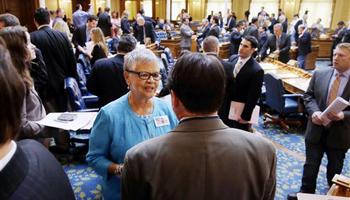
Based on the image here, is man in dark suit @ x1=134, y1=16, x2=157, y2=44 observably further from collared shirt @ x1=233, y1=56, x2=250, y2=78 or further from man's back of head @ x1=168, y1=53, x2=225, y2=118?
man's back of head @ x1=168, y1=53, x2=225, y2=118

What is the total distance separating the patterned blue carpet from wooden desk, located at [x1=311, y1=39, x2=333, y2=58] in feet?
27.9

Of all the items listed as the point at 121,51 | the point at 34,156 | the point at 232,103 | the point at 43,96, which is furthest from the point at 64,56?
the point at 34,156

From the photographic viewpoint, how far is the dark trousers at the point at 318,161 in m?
2.96

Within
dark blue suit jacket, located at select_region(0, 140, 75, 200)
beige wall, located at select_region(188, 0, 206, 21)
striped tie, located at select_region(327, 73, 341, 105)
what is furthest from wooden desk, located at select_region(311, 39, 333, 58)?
dark blue suit jacket, located at select_region(0, 140, 75, 200)

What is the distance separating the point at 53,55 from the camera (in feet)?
12.5

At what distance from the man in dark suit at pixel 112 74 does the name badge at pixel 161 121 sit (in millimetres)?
1612

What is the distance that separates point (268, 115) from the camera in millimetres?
5363

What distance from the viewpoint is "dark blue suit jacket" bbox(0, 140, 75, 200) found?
0.69 meters

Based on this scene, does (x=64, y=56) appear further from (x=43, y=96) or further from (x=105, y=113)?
(x=105, y=113)

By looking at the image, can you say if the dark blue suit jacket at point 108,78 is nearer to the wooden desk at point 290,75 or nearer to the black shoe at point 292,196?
the black shoe at point 292,196

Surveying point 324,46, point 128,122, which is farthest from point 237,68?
point 324,46

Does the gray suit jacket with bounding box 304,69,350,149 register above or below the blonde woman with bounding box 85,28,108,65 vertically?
below

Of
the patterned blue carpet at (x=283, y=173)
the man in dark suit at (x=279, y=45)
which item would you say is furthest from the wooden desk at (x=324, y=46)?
the patterned blue carpet at (x=283, y=173)

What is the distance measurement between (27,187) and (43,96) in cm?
323
